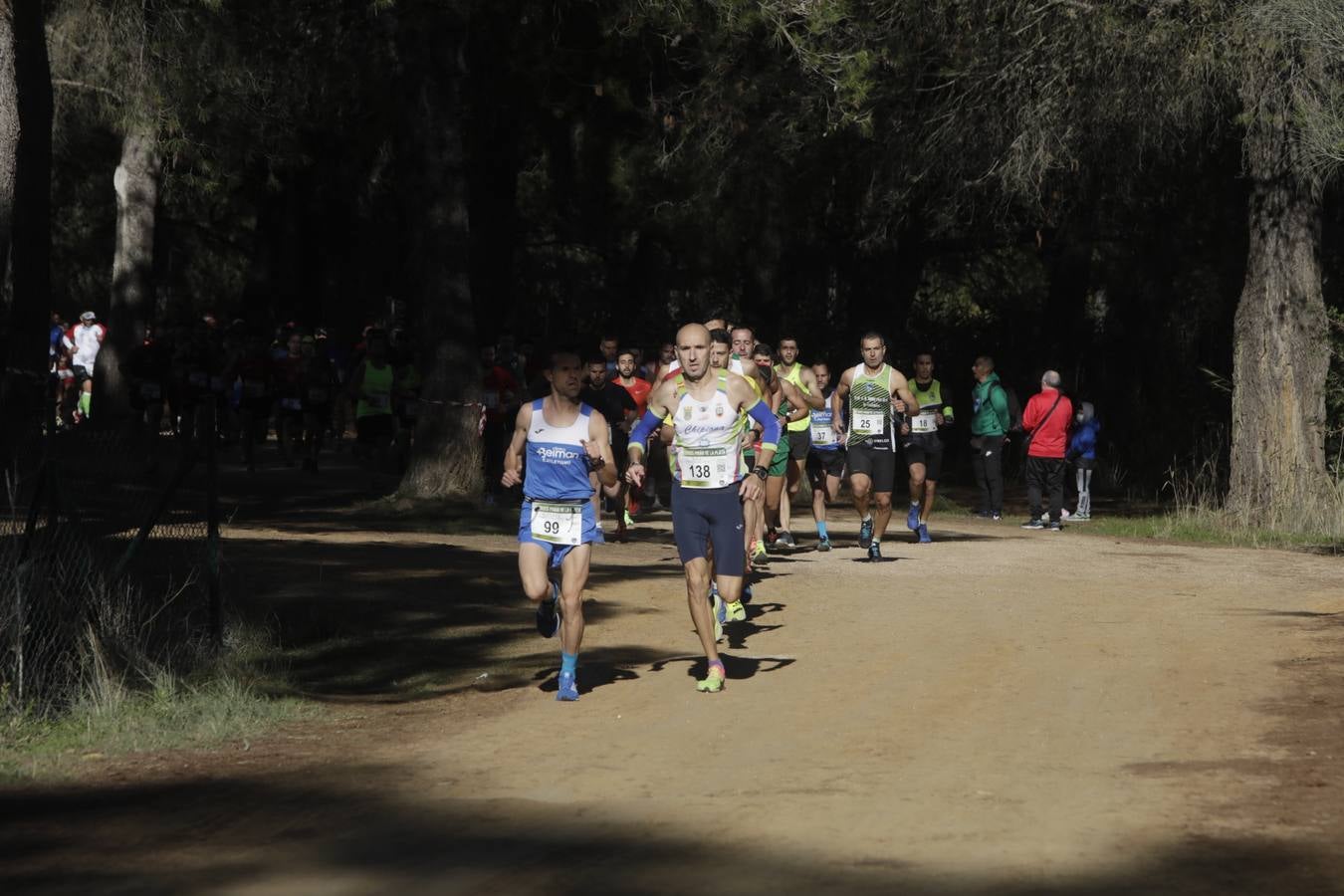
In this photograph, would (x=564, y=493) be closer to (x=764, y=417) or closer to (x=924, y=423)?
(x=764, y=417)

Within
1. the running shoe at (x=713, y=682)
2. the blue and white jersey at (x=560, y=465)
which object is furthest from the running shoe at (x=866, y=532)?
the blue and white jersey at (x=560, y=465)

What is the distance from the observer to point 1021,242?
128ft

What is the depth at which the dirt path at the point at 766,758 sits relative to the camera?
7.50 meters

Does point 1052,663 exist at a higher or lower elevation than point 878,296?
lower

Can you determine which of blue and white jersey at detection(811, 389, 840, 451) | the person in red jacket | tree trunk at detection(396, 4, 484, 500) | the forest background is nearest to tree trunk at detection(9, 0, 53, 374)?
the forest background

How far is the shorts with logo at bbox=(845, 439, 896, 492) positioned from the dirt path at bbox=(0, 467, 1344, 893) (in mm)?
2068

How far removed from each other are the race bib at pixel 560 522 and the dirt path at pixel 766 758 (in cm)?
98

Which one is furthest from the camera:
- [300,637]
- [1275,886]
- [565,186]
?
[565,186]

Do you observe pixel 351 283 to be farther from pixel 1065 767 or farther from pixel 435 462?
pixel 1065 767

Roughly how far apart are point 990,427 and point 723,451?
1406cm

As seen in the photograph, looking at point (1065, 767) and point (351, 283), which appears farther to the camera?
point (351, 283)

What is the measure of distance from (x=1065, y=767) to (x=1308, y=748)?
139 cm

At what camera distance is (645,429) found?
13.0 metres

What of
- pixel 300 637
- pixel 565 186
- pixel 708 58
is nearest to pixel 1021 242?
pixel 565 186
